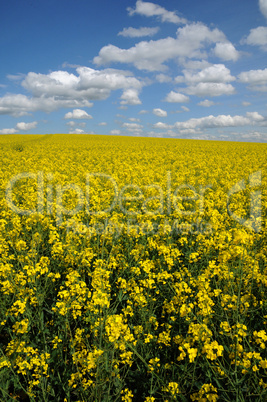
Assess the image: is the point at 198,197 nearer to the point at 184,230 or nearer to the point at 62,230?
the point at 184,230

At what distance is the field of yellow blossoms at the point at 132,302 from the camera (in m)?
2.23

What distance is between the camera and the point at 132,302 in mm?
3059

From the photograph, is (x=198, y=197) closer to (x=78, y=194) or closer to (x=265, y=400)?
(x=78, y=194)

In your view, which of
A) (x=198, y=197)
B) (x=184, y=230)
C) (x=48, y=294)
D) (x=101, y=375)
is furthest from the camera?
(x=198, y=197)

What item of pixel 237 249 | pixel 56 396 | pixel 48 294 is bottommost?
pixel 56 396

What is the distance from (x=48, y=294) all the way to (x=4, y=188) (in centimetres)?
519

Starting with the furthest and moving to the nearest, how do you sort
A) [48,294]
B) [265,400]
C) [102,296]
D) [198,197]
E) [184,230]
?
[198,197] < [184,230] < [48,294] < [102,296] < [265,400]

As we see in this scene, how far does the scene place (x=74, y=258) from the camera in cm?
368

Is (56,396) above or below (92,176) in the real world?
below

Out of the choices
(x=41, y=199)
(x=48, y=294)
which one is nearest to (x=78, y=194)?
(x=41, y=199)

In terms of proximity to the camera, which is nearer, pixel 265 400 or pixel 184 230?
pixel 265 400

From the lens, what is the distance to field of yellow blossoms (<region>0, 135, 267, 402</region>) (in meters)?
2.23

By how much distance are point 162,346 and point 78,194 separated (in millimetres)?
4632

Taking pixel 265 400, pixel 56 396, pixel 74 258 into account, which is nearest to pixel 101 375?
pixel 56 396
